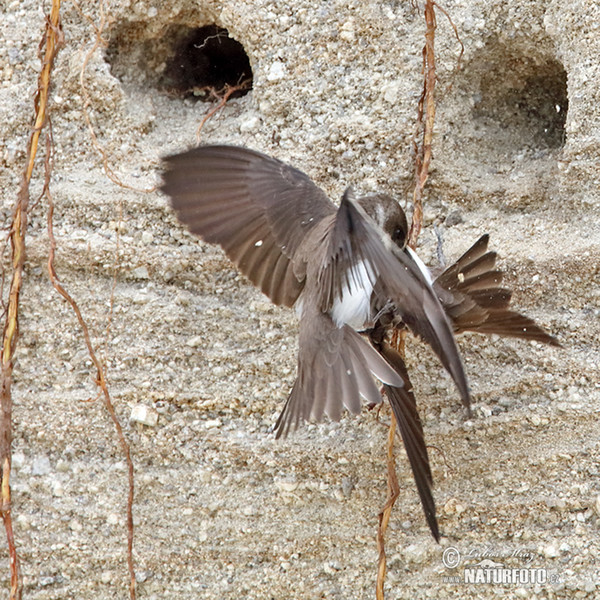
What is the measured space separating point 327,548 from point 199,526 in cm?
24

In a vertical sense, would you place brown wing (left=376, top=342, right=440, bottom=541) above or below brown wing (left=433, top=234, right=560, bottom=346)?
below

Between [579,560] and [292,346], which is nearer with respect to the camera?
[579,560]

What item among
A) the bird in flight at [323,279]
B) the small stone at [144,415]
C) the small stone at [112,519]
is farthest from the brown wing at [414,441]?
the small stone at [112,519]

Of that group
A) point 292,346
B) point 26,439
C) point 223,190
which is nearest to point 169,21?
point 223,190

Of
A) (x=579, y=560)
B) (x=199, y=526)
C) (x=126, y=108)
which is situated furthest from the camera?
(x=126, y=108)

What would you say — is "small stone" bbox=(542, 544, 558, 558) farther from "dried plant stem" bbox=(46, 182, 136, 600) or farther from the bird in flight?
"dried plant stem" bbox=(46, 182, 136, 600)

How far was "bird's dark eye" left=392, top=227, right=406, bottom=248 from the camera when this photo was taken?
5.58 ft

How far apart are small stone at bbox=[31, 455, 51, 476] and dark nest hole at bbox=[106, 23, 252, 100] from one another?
0.82 m

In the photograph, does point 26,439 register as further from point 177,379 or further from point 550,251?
point 550,251

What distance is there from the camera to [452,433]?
187 centimetres

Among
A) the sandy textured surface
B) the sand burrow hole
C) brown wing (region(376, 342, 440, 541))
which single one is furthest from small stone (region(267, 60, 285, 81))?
brown wing (region(376, 342, 440, 541))

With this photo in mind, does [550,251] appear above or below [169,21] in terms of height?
below

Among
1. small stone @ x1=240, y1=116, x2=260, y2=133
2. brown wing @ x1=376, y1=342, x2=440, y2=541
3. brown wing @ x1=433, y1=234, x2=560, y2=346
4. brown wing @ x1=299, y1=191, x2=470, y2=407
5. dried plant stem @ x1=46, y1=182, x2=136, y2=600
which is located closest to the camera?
brown wing @ x1=299, y1=191, x2=470, y2=407

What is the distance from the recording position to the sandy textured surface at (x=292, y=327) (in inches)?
72.2
